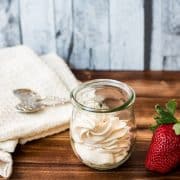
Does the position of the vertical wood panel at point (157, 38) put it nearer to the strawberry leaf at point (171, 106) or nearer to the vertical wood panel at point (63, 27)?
the vertical wood panel at point (63, 27)

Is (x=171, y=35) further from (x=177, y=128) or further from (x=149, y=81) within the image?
(x=177, y=128)

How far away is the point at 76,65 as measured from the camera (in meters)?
1.18

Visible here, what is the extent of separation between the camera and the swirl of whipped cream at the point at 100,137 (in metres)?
0.79

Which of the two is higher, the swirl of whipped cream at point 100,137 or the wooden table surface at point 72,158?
the swirl of whipped cream at point 100,137

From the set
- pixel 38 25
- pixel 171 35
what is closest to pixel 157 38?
pixel 171 35

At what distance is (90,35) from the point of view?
1133 millimetres

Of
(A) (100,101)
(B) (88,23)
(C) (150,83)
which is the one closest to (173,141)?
(A) (100,101)

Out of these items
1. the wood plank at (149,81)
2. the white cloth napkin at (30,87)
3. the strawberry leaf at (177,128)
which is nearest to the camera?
the strawberry leaf at (177,128)

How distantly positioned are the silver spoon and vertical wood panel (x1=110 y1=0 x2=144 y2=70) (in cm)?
25

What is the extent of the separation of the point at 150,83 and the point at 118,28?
15cm

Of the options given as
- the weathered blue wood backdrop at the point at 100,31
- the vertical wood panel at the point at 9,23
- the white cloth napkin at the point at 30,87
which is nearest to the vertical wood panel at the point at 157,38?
the weathered blue wood backdrop at the point at 100,31

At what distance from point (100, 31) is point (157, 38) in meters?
0.13

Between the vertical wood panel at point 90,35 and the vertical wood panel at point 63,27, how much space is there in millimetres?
12

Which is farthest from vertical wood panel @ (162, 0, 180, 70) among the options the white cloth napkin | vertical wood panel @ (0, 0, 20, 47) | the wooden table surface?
A: vertical wood panel @ (0, 0, 20, 47)
